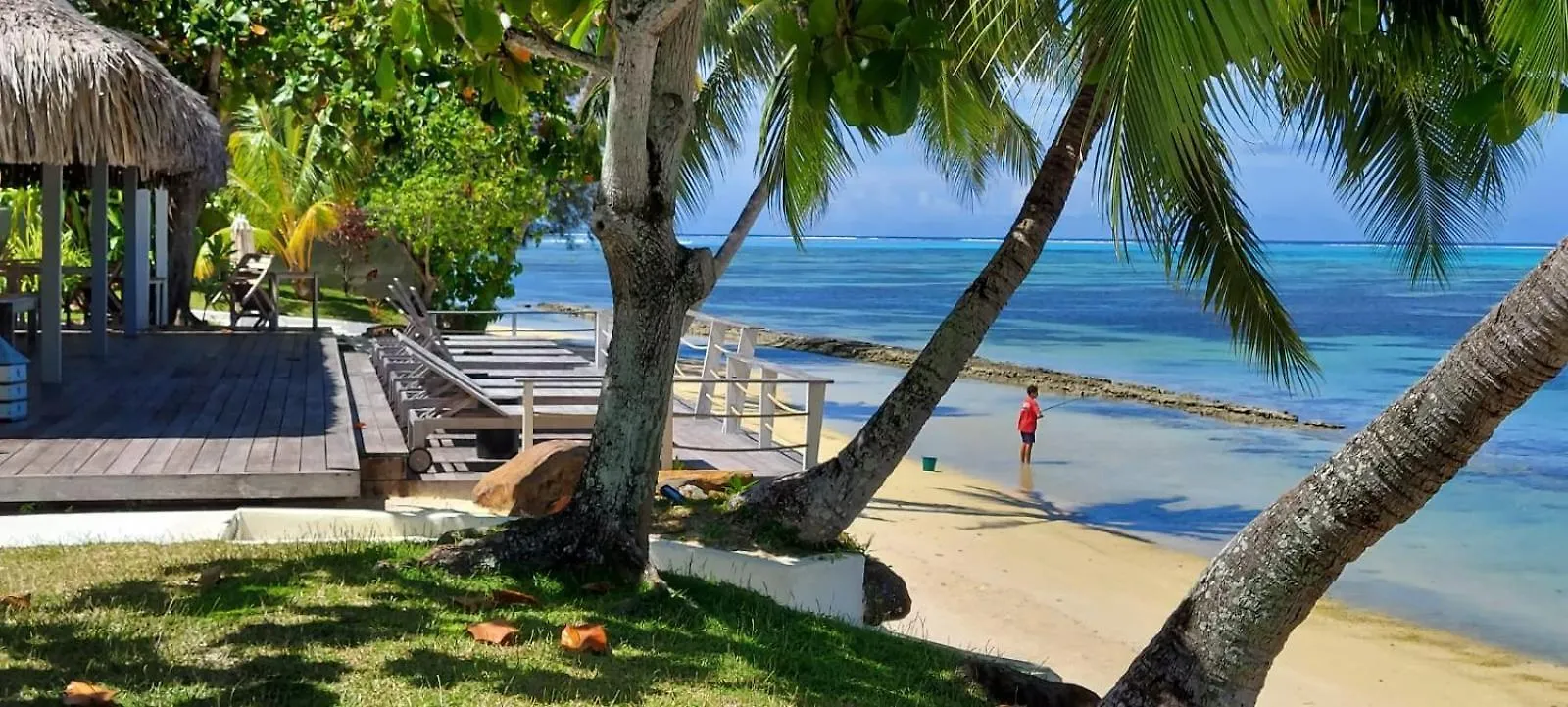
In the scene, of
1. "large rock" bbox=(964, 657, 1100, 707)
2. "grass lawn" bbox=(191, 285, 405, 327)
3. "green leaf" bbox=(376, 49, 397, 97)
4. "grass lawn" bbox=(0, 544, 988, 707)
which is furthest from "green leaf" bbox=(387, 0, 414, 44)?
"grass lawn" bbox=(191, 285, 405, 327)

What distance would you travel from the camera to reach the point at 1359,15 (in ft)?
15.6

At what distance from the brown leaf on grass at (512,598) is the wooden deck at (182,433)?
7.36 feet

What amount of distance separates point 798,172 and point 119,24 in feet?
22.5

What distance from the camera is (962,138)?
9273mm

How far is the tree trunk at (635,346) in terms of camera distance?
15.6ft

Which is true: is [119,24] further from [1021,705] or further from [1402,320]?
[1402,320]

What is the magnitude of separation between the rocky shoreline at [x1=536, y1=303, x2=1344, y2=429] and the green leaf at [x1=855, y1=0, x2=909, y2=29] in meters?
14.7

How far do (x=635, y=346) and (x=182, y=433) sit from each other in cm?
363

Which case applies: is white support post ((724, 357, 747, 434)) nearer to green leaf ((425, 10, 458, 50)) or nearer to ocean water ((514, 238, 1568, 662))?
ocean water ((514, 238, 1568, 662))

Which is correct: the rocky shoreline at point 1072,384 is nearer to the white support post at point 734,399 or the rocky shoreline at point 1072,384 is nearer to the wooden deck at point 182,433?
the white support post at point 734,399

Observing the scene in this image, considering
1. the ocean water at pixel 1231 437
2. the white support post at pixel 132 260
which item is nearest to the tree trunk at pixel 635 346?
the ocean water at pixel 1231 437

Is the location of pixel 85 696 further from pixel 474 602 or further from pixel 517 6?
pixel 517 6

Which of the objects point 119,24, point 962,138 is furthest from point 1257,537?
point 119,24

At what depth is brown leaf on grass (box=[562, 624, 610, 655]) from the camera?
157 inches
